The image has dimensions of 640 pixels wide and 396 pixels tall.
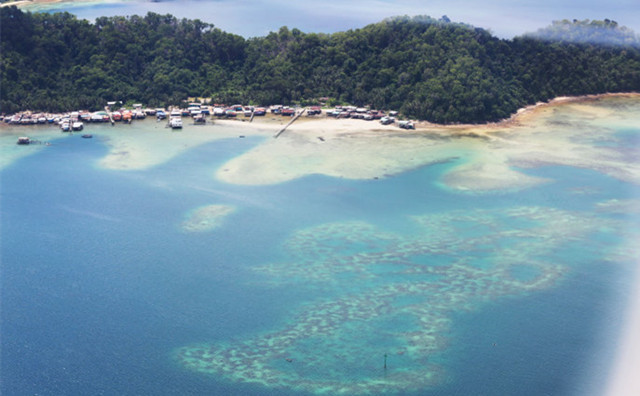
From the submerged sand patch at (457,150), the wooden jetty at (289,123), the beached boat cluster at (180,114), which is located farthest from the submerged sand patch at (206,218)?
the beached boat cluster at (180,114)

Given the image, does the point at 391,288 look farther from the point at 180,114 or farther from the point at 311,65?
the point at 311,65

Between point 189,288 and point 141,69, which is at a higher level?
point 141,69

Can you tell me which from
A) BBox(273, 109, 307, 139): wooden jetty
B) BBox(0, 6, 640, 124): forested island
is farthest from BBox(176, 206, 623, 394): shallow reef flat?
BBox(0, 6, 640, 124): forested island

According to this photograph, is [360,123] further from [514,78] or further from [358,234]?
[358,234]

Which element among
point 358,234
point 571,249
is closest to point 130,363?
point 358,234

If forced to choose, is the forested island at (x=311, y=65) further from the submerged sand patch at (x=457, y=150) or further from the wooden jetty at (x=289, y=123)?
the submerged sand patch at (x=457, y=150)

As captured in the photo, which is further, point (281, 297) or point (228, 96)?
point (228, 96)
